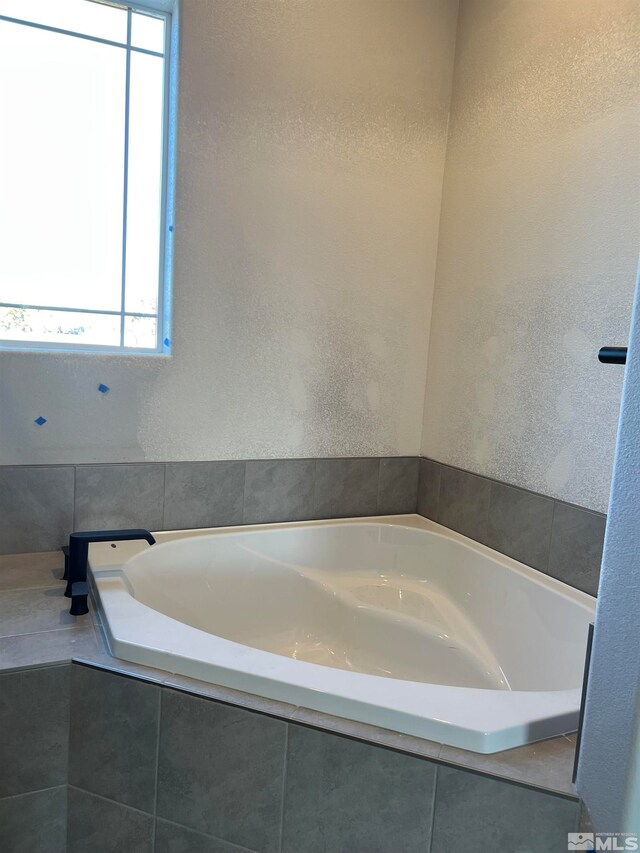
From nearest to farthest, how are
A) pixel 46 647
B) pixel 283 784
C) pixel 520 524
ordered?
pixel 283 784 → pixel 46 647 → pixel 520 524

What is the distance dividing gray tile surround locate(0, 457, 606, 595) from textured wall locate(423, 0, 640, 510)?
10cm

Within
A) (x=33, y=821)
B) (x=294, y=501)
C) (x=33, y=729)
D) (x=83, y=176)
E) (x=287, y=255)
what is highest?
(x=83, y=176)

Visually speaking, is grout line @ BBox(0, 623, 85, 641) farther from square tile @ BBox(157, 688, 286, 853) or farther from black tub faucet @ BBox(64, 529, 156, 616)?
square tile @ BBox(157, 688, 286, 853)

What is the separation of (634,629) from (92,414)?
5.74ft

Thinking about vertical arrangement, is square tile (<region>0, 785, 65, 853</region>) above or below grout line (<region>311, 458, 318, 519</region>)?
below

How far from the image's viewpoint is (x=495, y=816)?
3.64ft

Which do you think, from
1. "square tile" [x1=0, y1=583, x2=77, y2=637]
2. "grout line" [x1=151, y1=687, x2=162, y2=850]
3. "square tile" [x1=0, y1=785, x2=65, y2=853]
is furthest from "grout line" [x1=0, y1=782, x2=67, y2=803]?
"square tile" [x1=0, y1=583, x2=77, y2=637]

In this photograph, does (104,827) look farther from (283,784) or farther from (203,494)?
(203,494)

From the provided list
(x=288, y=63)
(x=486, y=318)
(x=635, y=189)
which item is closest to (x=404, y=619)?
(x=486, y=318)

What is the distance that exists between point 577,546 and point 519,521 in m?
0.26

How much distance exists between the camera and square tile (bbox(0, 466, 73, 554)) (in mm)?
2033

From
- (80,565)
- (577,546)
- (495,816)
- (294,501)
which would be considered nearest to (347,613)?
(294,501)

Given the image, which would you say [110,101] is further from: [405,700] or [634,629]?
[634,629]

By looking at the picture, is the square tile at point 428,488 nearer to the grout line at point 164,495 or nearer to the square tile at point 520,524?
the square tile at point 520,524
